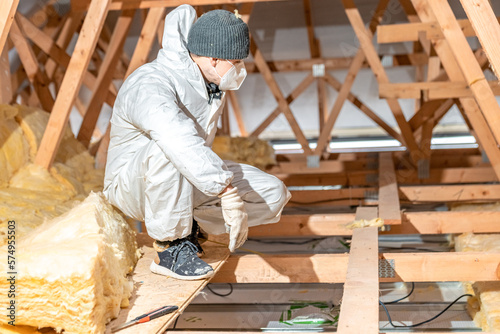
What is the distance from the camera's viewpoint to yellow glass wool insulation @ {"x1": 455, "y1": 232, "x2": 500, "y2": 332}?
217cm

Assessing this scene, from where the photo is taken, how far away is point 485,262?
2.08 meters

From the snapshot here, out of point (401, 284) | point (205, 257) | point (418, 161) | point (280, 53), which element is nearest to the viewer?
point (205, 257)

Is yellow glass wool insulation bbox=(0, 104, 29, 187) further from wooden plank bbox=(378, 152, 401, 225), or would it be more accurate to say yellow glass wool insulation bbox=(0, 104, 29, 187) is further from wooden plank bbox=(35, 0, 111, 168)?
wooden plank bbox=(378, 152, 401, 225)

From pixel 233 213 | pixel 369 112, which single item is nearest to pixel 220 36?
pixel 233 213

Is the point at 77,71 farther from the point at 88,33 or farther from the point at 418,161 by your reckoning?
the point at 418,161

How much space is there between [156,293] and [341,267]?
2.44 ft

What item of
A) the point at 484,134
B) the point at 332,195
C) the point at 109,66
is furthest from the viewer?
the point at 109,66

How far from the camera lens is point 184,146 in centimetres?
174

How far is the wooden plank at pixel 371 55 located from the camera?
3900 millimetres

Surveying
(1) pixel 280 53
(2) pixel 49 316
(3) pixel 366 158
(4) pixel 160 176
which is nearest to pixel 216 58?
(4) pixel 160 176

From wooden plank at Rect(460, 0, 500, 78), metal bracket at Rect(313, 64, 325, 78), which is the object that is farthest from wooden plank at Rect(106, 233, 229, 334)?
metal bracket at Rect(313, 64, 325, 78)

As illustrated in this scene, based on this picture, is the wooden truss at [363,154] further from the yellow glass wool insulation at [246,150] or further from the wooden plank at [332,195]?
the yellow glass wool insulation at [246,150]

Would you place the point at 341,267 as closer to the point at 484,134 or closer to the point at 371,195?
the point at 484,134

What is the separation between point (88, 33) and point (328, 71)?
3.87 meters
